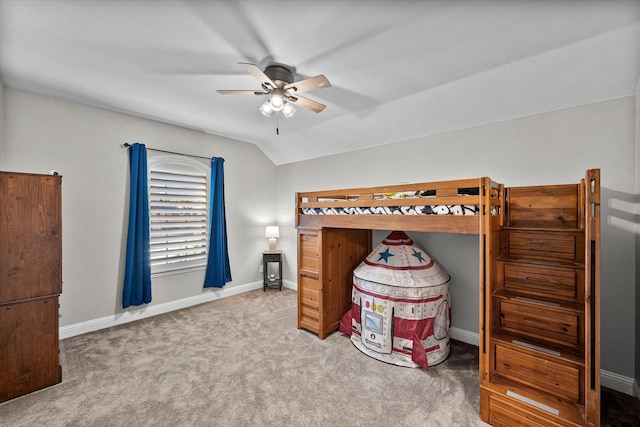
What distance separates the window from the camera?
147 inches

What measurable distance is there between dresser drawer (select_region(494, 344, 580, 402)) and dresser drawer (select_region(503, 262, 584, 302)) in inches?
20.8

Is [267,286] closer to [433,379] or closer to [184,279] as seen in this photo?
[184,279]

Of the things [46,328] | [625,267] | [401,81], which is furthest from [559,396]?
[46,328]

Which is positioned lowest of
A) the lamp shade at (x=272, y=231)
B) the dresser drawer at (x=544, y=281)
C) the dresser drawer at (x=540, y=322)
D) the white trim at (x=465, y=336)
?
the white trim at (x=465, y=336)

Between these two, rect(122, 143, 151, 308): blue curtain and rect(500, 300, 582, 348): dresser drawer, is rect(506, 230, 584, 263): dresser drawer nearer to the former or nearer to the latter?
rect(500, 300, 582, 348): dresser drawer

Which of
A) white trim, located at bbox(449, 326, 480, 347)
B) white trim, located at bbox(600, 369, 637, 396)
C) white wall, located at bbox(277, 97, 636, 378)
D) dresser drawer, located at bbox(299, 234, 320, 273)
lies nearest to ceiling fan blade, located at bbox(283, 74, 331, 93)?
dresser drawer, located at bbox(299, 234, 320, 273)

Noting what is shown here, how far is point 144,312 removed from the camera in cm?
365

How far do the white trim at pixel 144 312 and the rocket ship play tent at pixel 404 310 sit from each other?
2553mm

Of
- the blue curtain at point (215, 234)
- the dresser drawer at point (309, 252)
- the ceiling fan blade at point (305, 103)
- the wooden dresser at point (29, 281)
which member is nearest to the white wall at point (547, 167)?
the dresser drawer at point (309, 252)

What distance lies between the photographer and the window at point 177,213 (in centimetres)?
375

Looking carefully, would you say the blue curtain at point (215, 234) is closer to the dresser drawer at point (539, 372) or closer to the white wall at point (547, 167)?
the white wall at point (547, 167)

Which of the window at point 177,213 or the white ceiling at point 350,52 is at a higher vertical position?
the white ceiling at point 350,52

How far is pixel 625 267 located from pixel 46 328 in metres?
4.88

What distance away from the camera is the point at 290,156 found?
15.9 feet
